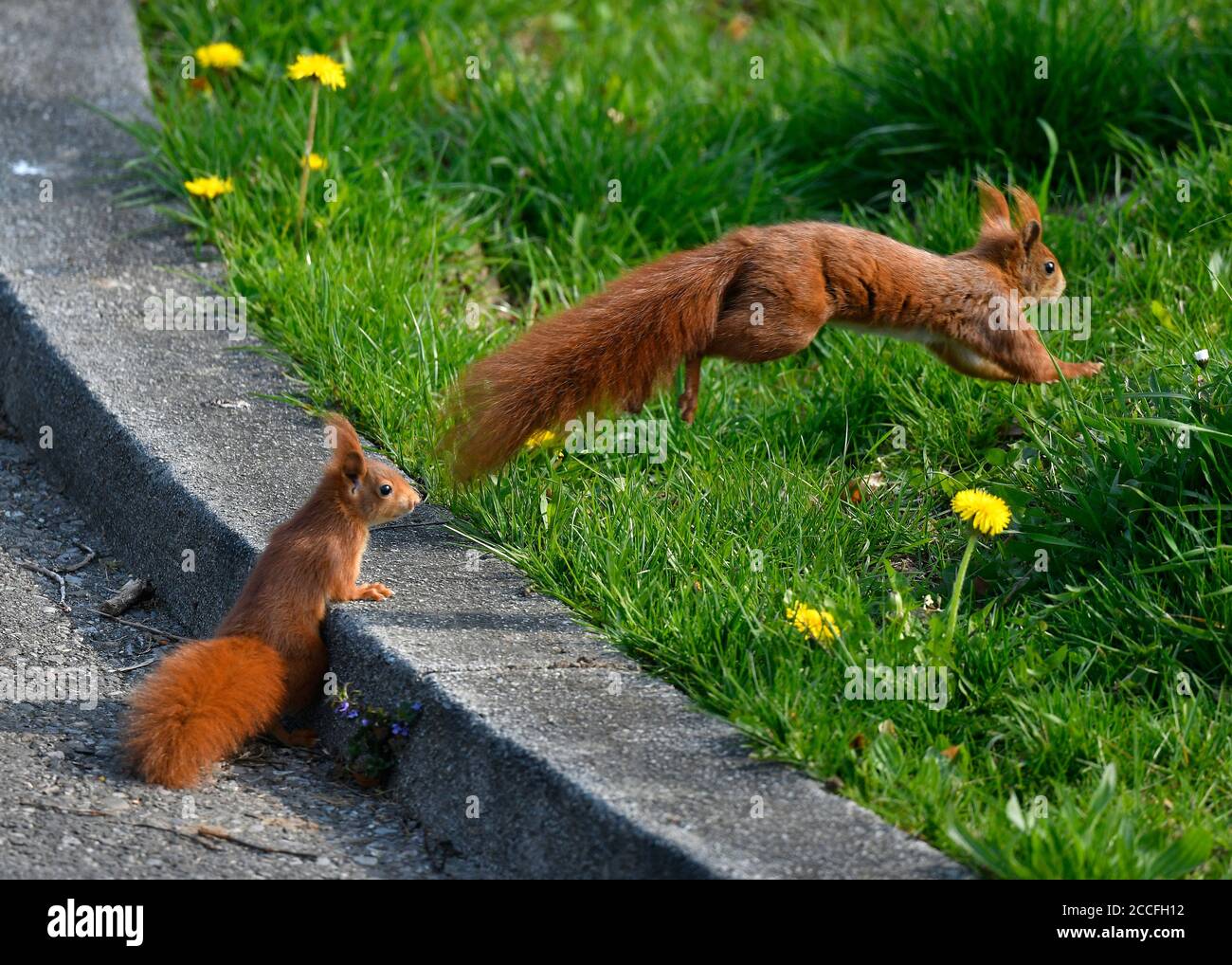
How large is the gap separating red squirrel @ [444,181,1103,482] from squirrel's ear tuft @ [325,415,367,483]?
228 millimetres

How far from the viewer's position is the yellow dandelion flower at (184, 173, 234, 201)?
17.4 ft

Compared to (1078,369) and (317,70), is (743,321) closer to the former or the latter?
(1078,369)

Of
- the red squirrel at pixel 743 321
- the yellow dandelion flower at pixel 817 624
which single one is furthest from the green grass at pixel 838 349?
the red squirrel at pixel 743 321

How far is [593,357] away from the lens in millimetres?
3727

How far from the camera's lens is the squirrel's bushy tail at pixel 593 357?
364 cm

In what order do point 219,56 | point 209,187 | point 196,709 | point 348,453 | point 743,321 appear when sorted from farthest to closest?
1. point 219,56
2. point 209,187
3. point 743,321
4. point 348,453
5. point 196,709

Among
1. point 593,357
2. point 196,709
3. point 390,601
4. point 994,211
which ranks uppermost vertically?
point 994,211

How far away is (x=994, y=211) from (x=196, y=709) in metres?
2.75

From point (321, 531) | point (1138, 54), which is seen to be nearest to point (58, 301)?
point (321, 531)

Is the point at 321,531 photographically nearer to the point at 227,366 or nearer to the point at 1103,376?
the point at 227,366

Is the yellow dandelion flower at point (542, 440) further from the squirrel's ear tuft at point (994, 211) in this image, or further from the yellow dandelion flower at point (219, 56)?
the yellow dandelion flower at point (219, 56)

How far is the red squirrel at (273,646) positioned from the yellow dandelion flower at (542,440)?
0.35 metres

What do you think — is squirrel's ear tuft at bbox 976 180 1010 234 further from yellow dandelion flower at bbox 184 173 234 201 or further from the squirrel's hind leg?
yellow dandelion flower at bbox 184 173 234 201

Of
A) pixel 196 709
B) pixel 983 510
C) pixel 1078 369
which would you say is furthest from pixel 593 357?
pixel 1078 369
